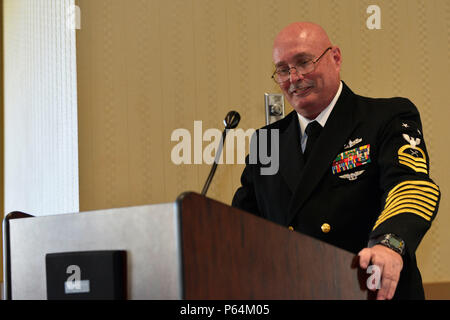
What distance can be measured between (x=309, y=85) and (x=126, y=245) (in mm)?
1153

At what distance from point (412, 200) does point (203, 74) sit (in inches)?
63.6

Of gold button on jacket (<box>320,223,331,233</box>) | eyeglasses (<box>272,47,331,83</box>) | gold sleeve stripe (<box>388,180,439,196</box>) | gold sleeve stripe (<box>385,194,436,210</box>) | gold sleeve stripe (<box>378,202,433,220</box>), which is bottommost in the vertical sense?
gold button on jacket (<box>320,223,331,233</box>)

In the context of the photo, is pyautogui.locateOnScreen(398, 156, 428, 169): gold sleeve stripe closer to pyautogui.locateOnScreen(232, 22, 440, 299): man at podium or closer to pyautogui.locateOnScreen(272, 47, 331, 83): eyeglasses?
pyautogui.locateOnScreen(232, 22, 440, 299): man at podium

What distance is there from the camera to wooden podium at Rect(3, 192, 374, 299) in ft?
2.88

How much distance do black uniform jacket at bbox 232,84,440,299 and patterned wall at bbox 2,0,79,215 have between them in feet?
3.83

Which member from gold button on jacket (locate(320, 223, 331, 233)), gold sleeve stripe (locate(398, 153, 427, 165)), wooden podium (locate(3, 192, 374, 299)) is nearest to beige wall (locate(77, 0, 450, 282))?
gold button on jacket (locate(320, 223, 331, 233))

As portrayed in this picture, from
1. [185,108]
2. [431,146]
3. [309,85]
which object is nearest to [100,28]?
[185,108]

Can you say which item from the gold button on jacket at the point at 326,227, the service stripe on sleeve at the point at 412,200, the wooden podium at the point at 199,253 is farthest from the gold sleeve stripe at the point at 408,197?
the wooden podium at the point at 199,253

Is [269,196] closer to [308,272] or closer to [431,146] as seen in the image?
[308,272]

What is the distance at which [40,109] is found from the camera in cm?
323

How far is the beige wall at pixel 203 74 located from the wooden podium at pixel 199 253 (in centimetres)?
158

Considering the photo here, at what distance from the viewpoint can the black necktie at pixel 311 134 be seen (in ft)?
6.28

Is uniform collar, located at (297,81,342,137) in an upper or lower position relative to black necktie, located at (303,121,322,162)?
upper

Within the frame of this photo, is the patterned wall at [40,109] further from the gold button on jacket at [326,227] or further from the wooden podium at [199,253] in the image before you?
the wooden podium at [199,253]
